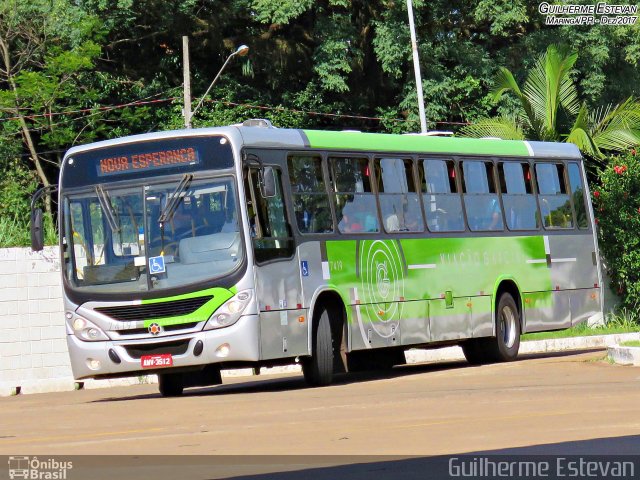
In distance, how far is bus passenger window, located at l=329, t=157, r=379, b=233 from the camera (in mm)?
18859

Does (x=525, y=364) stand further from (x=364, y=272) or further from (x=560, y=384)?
(x=560, y=384)

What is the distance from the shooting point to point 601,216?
97.1ft

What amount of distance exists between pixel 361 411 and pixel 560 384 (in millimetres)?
3178

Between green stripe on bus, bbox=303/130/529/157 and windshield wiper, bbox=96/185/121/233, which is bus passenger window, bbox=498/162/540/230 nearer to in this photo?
green stripe on bus, bbox=303/130/529/157

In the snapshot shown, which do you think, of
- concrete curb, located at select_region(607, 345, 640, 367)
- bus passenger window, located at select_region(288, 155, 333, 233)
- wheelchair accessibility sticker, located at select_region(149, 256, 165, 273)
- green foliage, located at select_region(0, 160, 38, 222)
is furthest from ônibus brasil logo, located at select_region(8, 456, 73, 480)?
green foliage, located at select_region(0, 160, 38, 222)

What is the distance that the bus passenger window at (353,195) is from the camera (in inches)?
742

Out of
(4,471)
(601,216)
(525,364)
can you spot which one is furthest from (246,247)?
(601,216)

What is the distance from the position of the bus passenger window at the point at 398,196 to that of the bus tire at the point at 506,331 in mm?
2508

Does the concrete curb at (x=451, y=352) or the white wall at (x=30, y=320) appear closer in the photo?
the concrete curb at (x=451, y=352)

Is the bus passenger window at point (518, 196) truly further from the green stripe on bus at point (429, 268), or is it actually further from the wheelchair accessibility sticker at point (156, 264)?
the wheelchair accessibility sticker at point (156, 264)

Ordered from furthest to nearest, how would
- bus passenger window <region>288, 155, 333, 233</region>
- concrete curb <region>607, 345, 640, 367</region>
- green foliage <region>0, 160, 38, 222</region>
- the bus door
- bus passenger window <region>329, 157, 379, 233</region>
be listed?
green foliage <region>0, 160, 38, 222</region> → bus passenger window <region>329, 157, 379, 233</region> → concrete curb <region>607, 345, 640, 367</region> → bus passenger window <region>288, 155, 333, 233</region> → the bus door

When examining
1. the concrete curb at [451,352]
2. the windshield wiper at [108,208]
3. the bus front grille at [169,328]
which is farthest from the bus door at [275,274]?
the concrete curb at [451,352]

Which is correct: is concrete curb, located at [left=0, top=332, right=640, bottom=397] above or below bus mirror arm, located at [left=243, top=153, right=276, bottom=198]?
below

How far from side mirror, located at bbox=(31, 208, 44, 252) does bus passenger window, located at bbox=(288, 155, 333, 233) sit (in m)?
3.08
